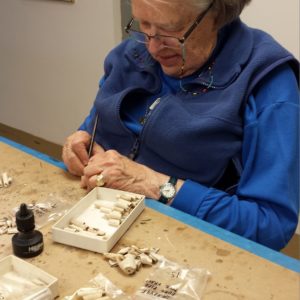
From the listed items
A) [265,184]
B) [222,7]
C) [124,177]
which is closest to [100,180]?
[124,177]

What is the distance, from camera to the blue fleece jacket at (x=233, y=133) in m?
0.98

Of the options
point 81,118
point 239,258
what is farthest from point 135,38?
point 81,118

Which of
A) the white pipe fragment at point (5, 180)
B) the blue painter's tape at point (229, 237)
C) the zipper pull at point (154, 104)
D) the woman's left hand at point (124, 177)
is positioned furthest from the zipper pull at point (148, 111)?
the white pipe fragment at point (5, 180)

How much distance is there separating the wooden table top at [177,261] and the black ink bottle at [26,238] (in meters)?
0.02

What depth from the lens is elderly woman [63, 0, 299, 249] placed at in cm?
99

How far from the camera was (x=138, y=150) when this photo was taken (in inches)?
46.6

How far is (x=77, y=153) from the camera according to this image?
1200 mm

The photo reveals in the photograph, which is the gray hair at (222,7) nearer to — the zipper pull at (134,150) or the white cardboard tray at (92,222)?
the zipper pull at (134,150)

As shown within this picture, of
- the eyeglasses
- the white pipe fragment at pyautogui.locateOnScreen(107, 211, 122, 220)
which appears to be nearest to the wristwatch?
the white pipe fragment at pyautogui.locateOnScreen(107, 211, 122, 220)

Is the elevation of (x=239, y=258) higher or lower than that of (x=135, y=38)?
lower

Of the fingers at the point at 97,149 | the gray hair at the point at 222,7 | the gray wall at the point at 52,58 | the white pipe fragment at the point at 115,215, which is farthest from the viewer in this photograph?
the gray wall at the point at 52,58

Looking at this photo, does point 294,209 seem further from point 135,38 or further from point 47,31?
point 47,31

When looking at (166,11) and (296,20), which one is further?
(296,20)

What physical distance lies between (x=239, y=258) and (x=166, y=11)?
1.99 ft
